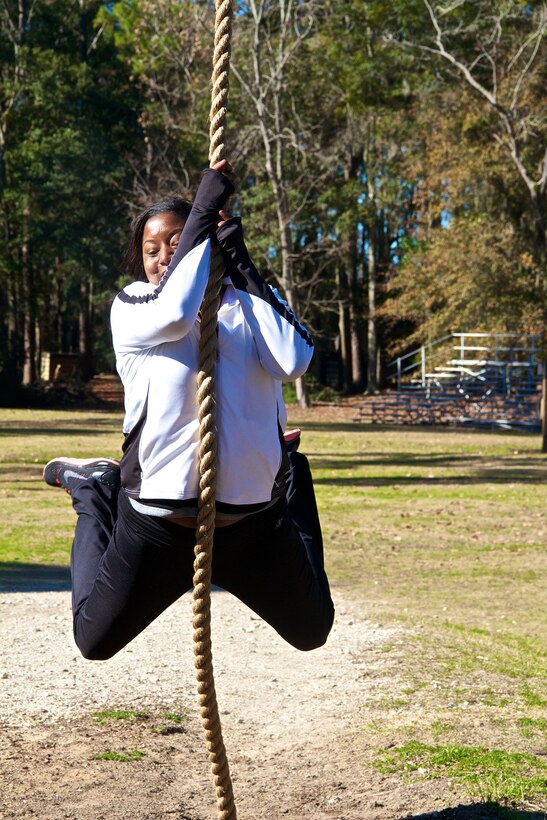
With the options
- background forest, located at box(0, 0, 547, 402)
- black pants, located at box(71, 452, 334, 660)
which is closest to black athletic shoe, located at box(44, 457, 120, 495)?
black pants, located at box(71, 452, 334, 660)

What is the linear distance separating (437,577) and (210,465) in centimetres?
738

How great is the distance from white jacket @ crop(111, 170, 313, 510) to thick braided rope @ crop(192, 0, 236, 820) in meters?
0.06

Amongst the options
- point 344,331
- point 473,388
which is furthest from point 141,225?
point 344,331

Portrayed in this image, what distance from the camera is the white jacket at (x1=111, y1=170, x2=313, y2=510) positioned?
10.1ft

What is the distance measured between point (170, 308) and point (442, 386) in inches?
1464

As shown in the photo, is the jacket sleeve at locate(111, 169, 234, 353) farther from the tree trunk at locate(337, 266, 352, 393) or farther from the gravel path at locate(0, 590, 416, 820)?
the tree trunk at locate(337, 266, 352, 393)

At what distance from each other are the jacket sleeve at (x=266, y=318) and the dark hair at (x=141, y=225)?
0.26 metres

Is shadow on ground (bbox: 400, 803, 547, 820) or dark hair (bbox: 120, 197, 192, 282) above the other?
dark hair (bbox: 120, 197, 192, 282)

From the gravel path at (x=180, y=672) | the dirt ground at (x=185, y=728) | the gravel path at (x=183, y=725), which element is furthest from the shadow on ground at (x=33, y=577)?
the dirt ground at (x=185, y=728)

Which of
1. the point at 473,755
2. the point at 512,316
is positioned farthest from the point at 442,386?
the point at 473,755

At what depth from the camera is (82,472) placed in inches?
165

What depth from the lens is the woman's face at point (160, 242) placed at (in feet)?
11.1

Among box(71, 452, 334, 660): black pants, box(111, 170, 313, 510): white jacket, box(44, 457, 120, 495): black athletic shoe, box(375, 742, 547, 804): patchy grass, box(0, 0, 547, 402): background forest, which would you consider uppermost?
box(0, 0, 547, 402): background forest

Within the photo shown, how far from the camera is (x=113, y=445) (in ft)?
78.9
